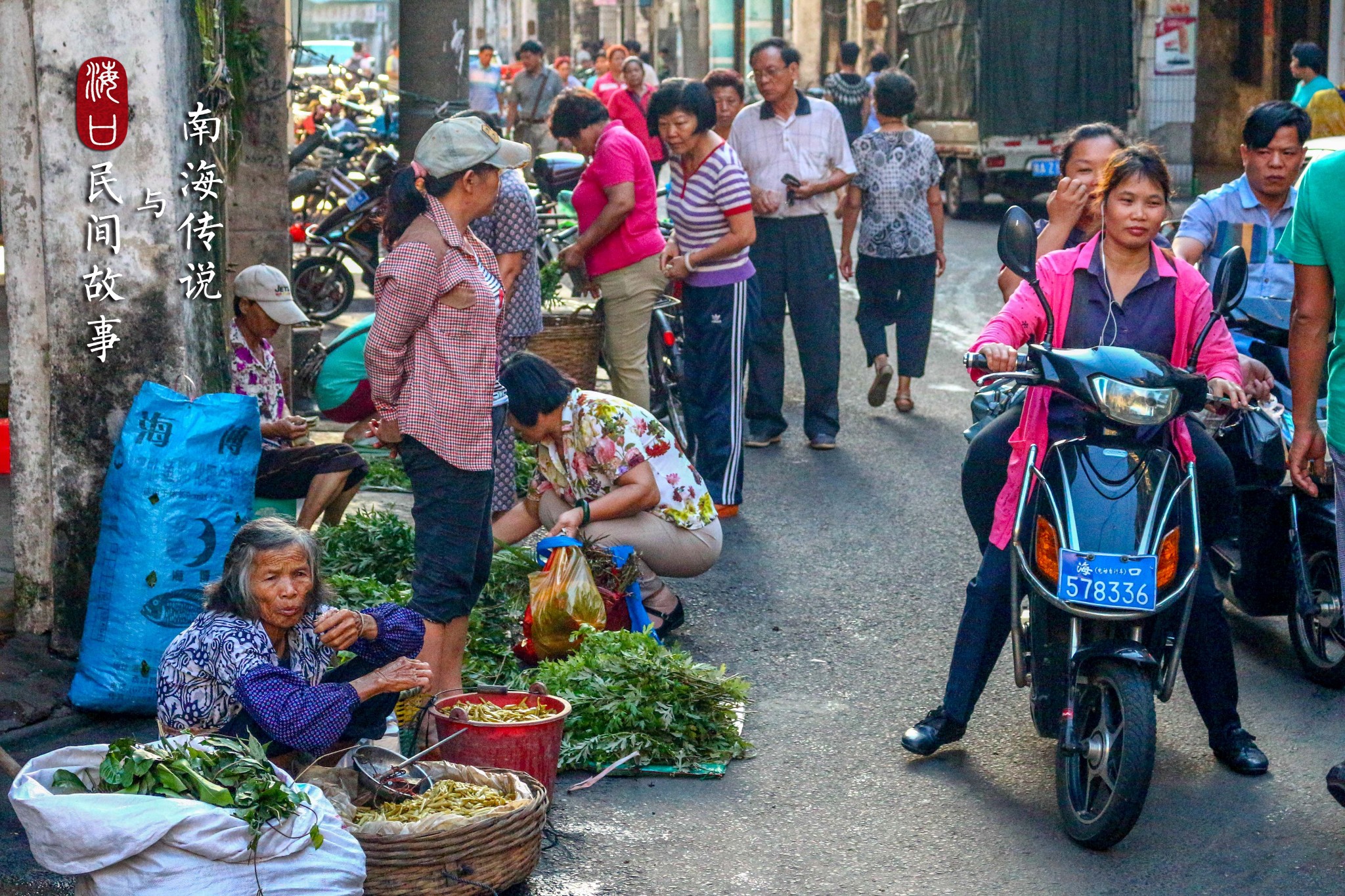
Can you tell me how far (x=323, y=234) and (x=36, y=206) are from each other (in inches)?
305

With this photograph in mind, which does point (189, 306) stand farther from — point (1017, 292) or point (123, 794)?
point (1017, 292)

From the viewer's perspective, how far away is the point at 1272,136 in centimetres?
589

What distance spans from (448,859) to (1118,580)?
181cm

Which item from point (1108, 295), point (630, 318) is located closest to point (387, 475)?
point (630, 318)

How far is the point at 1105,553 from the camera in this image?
4180 millimetres

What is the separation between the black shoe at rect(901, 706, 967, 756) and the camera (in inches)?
189

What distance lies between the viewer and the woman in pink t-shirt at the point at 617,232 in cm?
780

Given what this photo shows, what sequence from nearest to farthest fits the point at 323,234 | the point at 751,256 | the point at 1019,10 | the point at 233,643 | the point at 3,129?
the point at 233,643
the point at 3,129
the point at 751,256
the point at 323,234
the point at 1019,10

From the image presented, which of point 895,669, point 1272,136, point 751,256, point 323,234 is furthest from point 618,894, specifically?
point 323,234

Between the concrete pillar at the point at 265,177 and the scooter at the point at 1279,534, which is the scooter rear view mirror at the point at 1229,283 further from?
the concrete pillar at the point at 265,177

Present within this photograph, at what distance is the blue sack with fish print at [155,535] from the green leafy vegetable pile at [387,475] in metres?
3.12

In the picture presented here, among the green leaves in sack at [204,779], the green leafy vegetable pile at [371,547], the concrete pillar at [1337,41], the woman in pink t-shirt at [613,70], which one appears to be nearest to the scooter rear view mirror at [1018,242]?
the green leaves in sack at [204,779]

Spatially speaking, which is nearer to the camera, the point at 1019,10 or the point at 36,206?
the point at 36,206

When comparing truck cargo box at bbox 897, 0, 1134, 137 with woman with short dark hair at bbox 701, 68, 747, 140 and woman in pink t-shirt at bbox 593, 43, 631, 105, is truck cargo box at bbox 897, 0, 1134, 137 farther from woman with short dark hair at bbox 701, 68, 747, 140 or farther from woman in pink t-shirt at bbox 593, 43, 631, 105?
woman with short dark hair at bbox 701, 68, 747, 140
